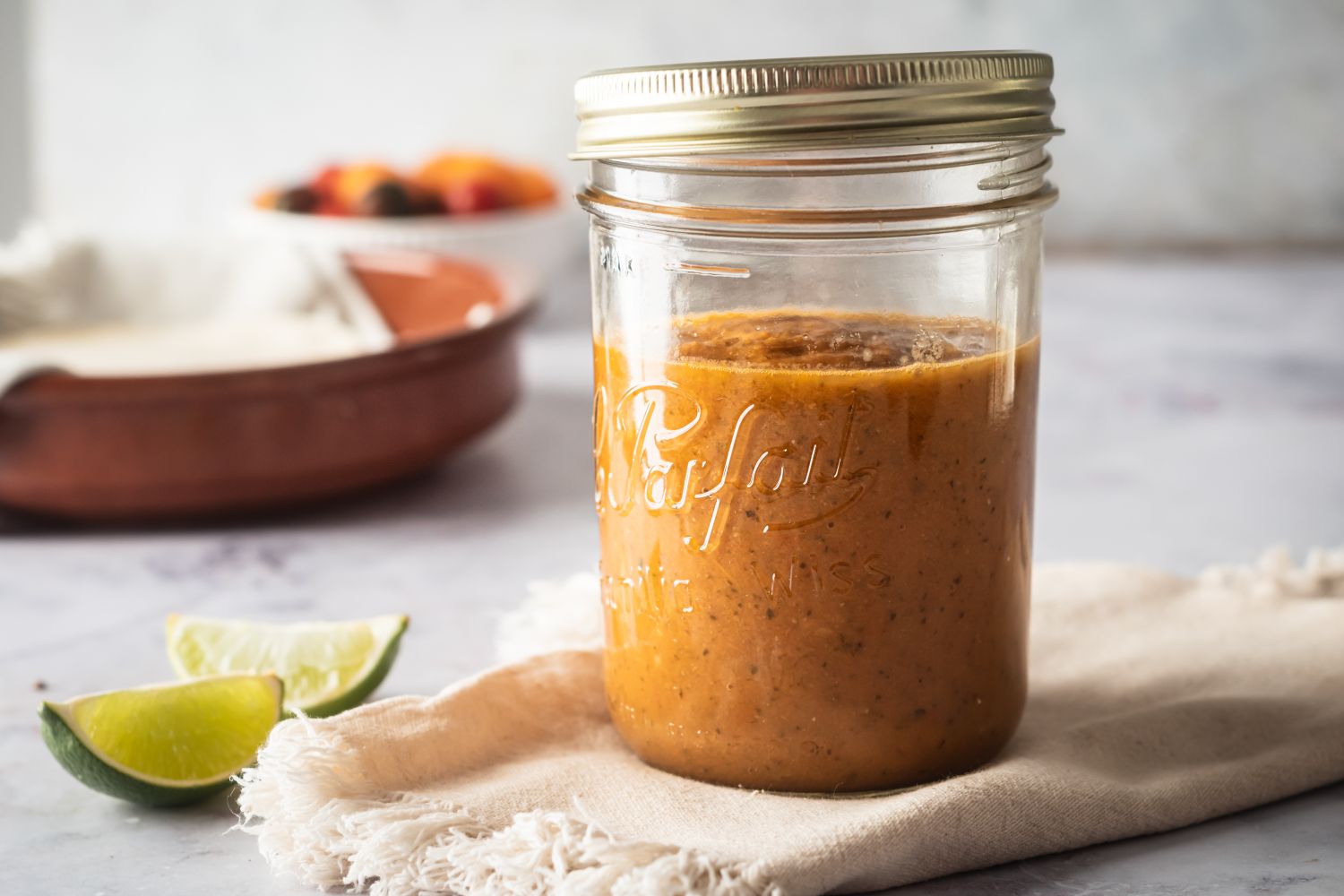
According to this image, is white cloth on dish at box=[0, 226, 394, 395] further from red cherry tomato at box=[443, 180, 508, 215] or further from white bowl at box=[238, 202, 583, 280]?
red cherry tomato at box=[443, 180, 508, 215]

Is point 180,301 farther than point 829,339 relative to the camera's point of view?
Yes

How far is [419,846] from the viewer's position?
68 centimetres

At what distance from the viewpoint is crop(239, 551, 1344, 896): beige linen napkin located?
2.17 ft

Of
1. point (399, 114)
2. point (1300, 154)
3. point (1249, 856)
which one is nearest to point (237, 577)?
point (1249, 856)

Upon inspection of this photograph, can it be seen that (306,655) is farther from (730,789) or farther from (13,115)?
(13,115)

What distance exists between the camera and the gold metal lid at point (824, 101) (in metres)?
0.65

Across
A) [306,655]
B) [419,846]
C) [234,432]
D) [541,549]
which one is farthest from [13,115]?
[419,846]

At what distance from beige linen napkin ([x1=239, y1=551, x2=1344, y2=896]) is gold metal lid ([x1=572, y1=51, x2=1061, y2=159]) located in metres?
0.33

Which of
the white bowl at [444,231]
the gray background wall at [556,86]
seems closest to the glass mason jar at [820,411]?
the white bowl at [444,231]

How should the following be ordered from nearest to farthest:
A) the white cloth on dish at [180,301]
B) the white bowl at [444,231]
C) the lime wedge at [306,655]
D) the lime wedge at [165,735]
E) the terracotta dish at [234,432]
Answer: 1. the lime wedge at [165,735]
2. the lime wedge at [306,655]
3. the terracotta dish at [234,432]
4. the white cloth on dish at [180,301]
5. the white bowl at [444,231]

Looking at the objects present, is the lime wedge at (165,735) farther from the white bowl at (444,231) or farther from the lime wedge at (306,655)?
the white bowl at (444,231)

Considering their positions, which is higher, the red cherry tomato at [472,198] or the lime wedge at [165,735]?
the red cherry tomato at [472,198]

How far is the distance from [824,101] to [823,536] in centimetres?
21

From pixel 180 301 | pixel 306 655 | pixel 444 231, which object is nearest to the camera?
pixel 306 655
